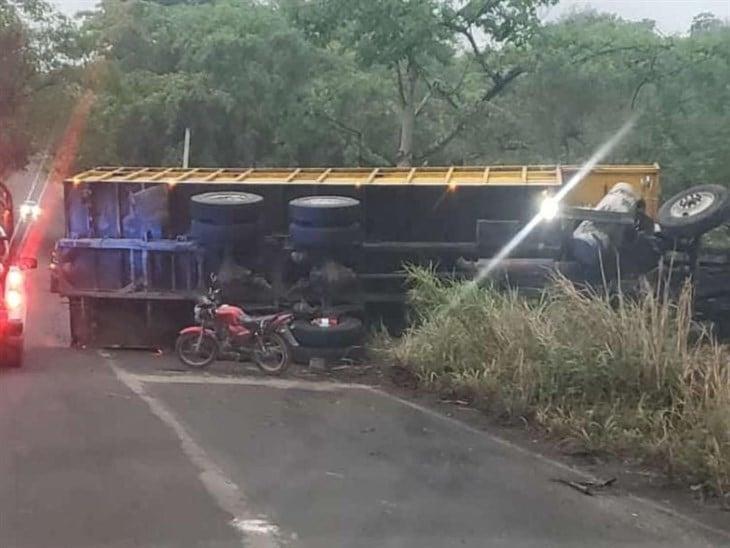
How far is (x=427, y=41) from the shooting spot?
63.4ft

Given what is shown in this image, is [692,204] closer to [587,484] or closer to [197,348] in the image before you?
[197,348]

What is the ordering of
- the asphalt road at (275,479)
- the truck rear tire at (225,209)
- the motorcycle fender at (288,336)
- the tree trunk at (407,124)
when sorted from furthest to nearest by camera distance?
the tree trunk at (407,124) < the truck rear tire at (225,209) < the motorcycle fender at (288,336) < the asphalt road at (275,479)

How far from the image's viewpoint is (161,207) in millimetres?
14445

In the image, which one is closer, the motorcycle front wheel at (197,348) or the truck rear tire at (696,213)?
the truck rear tire at (696,213)

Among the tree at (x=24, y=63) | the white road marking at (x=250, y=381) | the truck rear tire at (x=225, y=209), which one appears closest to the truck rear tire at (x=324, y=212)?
the truck rear tire at (x=225, y=209)

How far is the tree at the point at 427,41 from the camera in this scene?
19.0m

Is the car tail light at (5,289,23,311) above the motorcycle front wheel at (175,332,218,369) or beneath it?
above

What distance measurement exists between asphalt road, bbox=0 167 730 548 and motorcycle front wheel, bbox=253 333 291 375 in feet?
4.91

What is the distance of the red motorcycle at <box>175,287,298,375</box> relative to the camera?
12.2m

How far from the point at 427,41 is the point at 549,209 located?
6.95 metres

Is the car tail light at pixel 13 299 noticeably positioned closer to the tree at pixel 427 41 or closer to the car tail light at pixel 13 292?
the car tail light at pixel 13 292

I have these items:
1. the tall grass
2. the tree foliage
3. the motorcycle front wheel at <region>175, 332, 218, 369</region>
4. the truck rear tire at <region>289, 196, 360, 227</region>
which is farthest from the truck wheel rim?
the tree foliage

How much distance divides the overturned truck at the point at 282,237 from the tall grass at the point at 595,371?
7.62 feet

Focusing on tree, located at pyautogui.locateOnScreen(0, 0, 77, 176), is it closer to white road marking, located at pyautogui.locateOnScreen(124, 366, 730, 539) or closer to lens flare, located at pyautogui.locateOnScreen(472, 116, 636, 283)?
lens flare, located at pyautogui.locateOnScreen(472, 116, 636, 283)
